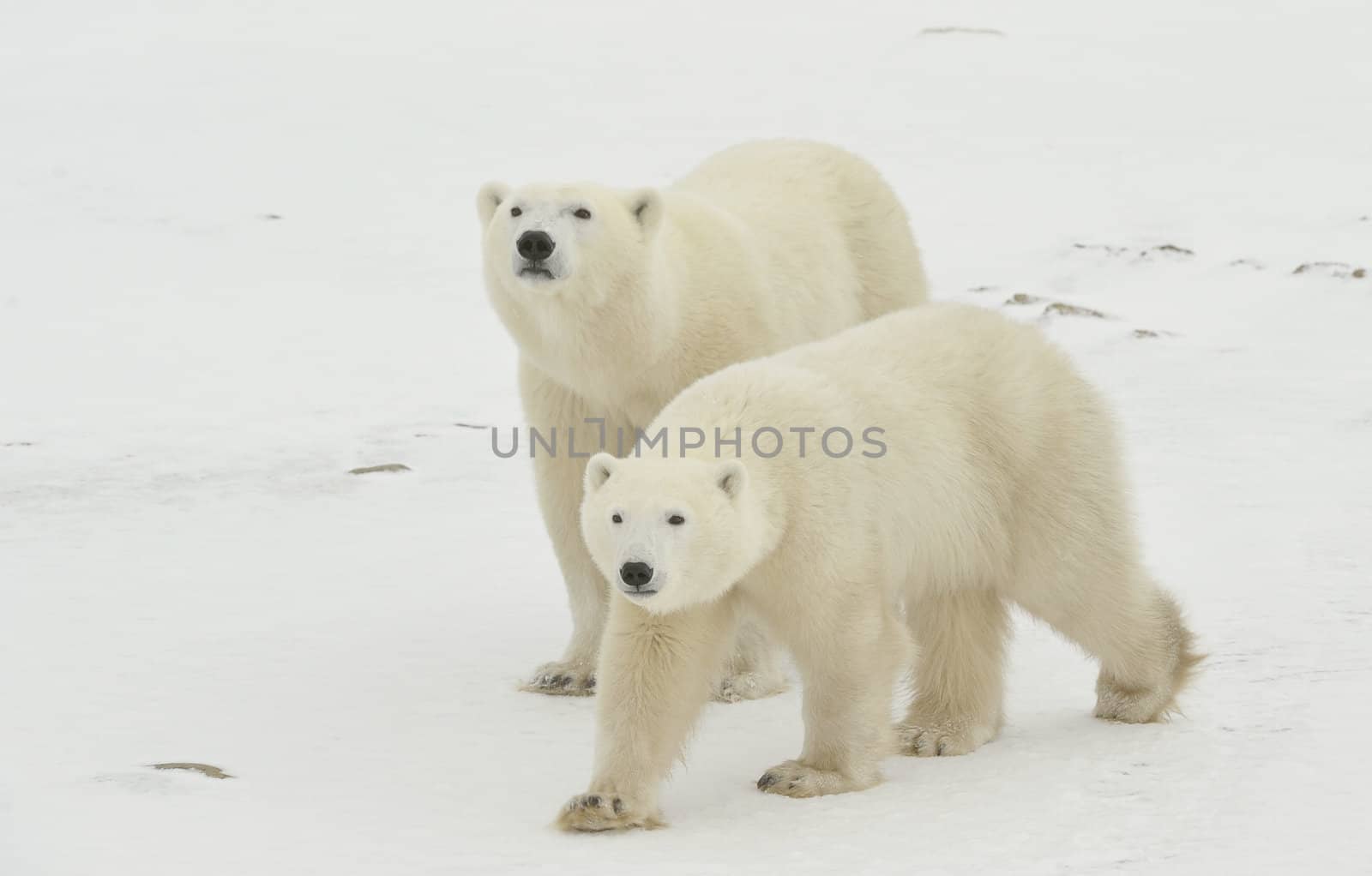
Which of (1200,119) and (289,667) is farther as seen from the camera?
(1200,119)

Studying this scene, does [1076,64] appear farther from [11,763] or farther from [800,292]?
[11,763]

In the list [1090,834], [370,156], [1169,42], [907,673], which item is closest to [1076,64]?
[1169,42]

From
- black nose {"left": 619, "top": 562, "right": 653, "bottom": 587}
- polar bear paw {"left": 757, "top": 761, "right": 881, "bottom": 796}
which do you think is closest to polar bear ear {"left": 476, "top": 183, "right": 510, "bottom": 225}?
black nose {"left": 619, "top": 562, "right": 653, "bottom": 587}

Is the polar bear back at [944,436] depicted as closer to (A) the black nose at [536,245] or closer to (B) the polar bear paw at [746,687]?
(A) the black nose at [536,245]

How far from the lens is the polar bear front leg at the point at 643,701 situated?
4.30m

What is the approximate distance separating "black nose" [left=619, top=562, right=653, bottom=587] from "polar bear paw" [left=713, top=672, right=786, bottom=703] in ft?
5.17

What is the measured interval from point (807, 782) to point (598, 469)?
94 cm

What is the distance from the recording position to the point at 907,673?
16.9 ft

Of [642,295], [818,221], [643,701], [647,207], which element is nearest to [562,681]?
[642,295]

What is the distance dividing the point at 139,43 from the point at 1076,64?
28.5 ft

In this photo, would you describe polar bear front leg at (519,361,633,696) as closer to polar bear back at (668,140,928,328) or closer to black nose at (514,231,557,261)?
black nose at (514,231,557,261)

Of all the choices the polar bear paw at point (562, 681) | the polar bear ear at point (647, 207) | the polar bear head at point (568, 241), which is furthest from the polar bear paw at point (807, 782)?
the polar bear ear at point (647, 207)

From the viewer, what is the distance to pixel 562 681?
570 cm

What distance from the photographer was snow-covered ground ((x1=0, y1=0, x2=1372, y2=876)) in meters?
4.35
